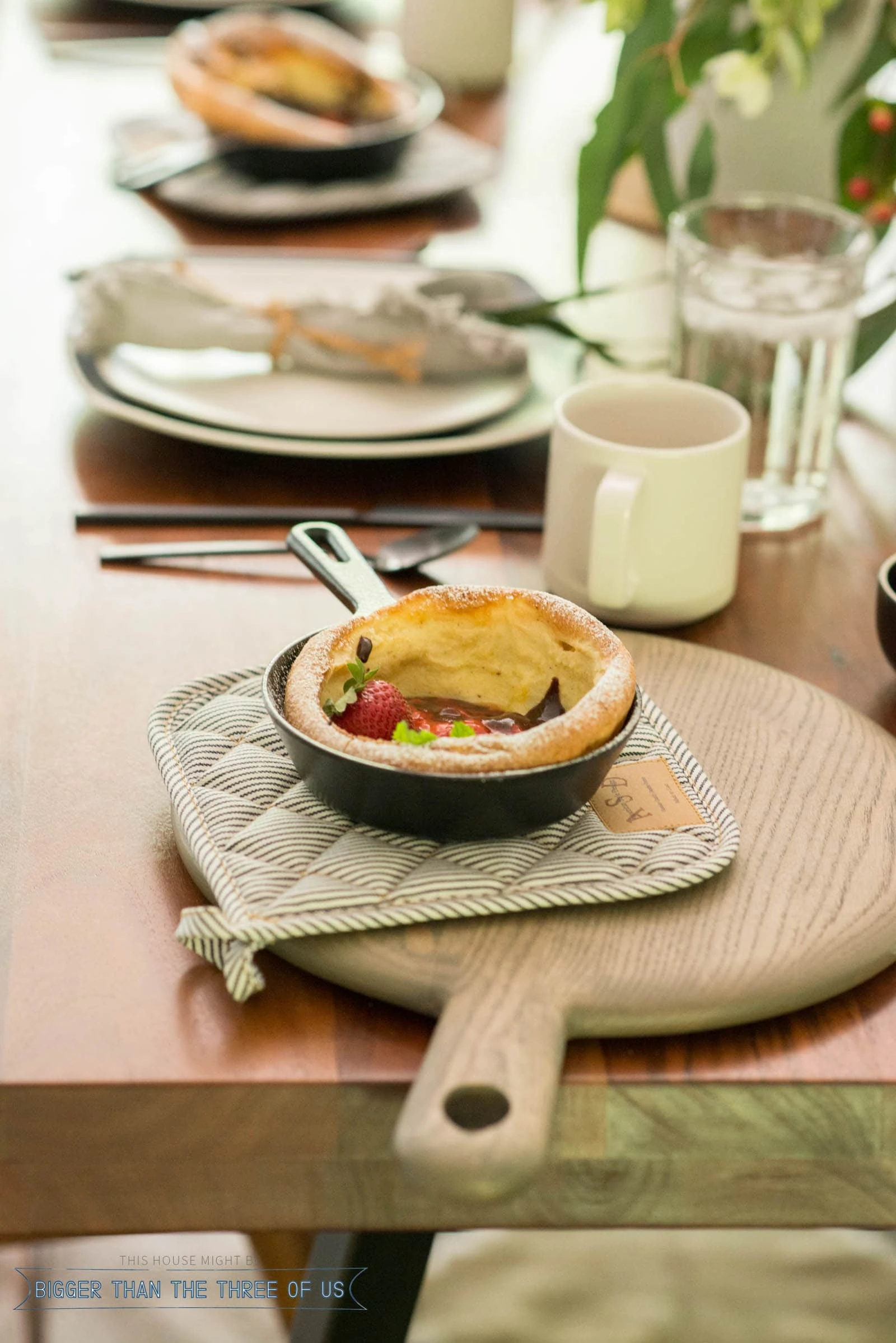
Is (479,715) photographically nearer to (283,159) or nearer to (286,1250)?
(286,1250)

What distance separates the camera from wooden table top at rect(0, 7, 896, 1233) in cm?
55

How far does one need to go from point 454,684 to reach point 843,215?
0.59 metres

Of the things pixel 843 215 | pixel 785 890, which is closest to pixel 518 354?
pixel 843 215

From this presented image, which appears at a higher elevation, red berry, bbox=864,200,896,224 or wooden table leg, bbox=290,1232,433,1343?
red berry, bbox=864,200,896,224

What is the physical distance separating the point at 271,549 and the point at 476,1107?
0.50m

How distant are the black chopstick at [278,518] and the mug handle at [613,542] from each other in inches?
6.3

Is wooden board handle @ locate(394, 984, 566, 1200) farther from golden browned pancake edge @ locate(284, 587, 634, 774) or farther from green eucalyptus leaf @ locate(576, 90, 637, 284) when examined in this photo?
green eucalyptus leaf @ locate(576, 90, 637, 284)

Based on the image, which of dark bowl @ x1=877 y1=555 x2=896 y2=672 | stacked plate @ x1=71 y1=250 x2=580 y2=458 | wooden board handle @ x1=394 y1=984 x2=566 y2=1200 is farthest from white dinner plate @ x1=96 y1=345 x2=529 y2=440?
wooden board handle @ x1=394 y1=984 x2=566 y2=1200

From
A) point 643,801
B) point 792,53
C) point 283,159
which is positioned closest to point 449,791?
point 643,801

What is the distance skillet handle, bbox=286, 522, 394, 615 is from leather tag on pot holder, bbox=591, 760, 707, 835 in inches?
5.3

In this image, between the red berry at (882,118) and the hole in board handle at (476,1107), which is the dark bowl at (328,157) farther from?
the hole in board handle at (476,1107)

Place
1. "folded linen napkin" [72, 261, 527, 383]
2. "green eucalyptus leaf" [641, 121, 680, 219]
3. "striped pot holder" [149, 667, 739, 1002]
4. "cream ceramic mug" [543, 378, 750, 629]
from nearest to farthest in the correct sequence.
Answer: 1. "striped pot holder" [149, 667, 739, 1002]
2. "cream ceramic mug" [543, 378, 750, 629]
3. "folded linen napkin" [72, 261, 527, 383]
4. "green eucalyptus leaf" [641, 121, 680, 219]

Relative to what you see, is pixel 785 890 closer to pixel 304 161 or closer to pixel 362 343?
pixel 362 343

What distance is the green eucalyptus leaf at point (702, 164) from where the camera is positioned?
1256 mm
